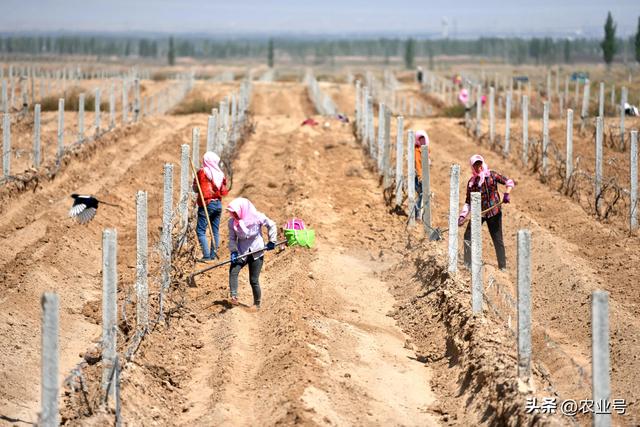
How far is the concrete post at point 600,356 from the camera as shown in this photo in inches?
248

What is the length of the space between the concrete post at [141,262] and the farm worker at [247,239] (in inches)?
58.9

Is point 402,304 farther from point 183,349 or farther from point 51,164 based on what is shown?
point 51,164

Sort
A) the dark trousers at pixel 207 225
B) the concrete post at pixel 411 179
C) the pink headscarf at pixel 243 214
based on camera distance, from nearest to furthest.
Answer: the pink headscarf at pixel 243 214, the dark trousers at pixel 207 225, the concrete post at pixel 411 179

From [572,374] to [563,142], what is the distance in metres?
16.4

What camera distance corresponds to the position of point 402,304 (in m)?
12.1

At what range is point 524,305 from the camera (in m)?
8.02

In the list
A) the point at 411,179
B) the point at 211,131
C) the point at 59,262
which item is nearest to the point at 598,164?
the point at 411,179

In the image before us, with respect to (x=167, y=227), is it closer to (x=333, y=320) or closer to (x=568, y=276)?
(x=333, y=320)

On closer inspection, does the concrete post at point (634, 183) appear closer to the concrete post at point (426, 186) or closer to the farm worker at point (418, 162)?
the farm worker at point (418, 162)

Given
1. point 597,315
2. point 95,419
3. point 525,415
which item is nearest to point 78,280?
point 95,419

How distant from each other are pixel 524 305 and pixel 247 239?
12.8 ft

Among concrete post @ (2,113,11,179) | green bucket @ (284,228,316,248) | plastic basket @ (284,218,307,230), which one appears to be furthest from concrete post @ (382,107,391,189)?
green bucket @ (284,228,316,248)

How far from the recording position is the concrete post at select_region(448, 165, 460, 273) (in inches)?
441

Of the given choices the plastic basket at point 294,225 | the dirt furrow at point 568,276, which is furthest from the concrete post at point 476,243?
the plastic basket at point 294,225
